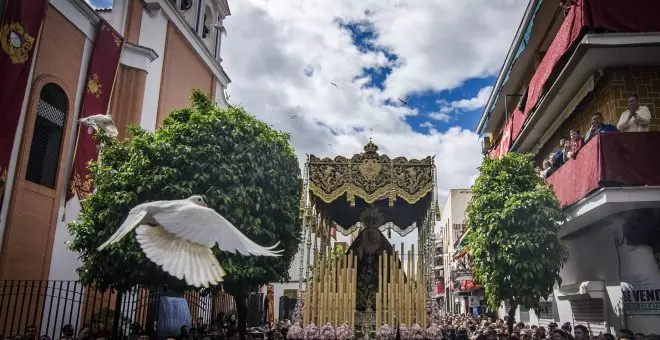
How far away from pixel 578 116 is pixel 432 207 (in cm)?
536

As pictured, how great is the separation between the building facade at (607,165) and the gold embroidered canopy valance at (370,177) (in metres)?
3.09

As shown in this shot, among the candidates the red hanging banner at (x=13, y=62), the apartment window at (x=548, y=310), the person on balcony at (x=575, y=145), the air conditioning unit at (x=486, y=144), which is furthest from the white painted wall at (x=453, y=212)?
the red hanging banner at (x=13, y=62)

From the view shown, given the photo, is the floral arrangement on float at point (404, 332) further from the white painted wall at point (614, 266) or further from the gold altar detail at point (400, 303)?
the white painted wall at point (614, 266)

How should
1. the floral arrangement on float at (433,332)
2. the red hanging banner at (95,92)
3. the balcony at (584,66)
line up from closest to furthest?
the floral arrangement on float at (433,332)
the balcony at (584,66)
the red hanging banner at (95,92)

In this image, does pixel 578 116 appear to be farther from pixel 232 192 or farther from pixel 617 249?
pixel 232 192

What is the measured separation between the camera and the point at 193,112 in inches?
420

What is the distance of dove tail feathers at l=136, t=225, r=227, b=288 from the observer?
5586mm

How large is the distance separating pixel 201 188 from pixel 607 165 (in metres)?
7.37

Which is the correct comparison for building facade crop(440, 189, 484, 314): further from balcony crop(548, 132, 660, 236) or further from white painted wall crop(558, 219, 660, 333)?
balcony crop(548, 132, 660, 236)

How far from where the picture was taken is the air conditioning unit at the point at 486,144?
23.4m

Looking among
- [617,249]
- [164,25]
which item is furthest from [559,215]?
[164,25]

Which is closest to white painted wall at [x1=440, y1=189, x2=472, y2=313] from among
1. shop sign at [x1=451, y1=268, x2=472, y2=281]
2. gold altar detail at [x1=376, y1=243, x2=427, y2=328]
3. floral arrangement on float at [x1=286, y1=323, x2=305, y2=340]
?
shop sign at [x1=451, y1=268, x2=472, y2=281]

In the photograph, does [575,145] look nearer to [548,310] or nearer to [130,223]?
[548,310]

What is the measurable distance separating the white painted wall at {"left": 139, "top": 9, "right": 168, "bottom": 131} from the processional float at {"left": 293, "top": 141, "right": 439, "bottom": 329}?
7.64 metres
